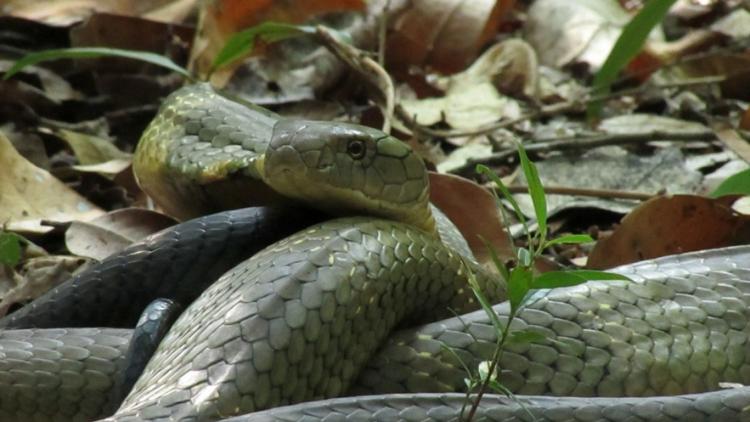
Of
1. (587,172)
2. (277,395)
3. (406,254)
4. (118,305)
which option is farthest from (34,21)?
(277,395)

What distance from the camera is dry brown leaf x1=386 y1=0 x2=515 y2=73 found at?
6.84m

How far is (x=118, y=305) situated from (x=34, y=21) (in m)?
3.37

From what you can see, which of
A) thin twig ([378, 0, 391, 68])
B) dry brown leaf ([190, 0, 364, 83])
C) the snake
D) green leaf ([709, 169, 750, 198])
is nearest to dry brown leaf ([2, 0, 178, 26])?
dry brown leaf ([190, 0, 364, 83])

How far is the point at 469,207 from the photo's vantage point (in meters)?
4.55

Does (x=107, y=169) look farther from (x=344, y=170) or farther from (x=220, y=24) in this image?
(x=344, y=170)

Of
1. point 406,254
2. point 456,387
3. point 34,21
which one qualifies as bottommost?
point 34,21

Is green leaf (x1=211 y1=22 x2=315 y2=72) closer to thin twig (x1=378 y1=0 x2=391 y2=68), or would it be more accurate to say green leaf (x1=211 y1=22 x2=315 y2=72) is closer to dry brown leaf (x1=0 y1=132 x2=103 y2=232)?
thin twig (x1=378 y1=0 x2=391 y2=68)

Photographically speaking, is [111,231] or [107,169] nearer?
[111,231]

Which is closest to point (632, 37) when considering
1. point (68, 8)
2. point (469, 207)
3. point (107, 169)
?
point (469, 207)

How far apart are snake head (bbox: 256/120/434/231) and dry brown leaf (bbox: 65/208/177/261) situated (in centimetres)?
106

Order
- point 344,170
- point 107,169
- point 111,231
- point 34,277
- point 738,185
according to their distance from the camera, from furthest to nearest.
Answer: point 107,169, point 111,231, point 34,277, point 738,185, point 344,170

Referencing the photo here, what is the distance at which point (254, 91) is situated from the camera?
6.25 metres

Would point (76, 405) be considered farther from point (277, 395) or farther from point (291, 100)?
Result: point (291, 100)

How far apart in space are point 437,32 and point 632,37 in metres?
1.54
